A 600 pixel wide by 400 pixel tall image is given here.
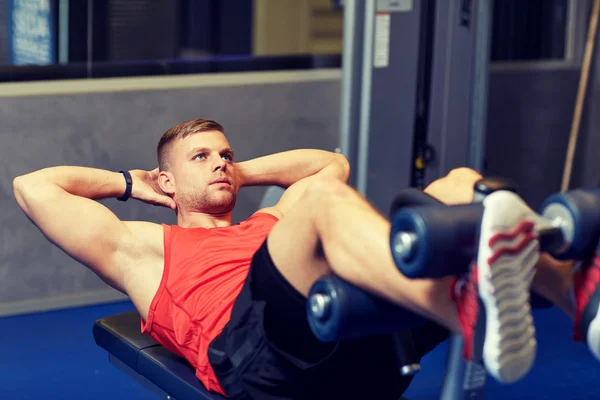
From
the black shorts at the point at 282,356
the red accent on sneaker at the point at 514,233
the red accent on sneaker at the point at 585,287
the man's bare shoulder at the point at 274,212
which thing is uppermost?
the red accent on sneaker at the point at 514,233

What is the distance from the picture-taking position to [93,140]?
363 centimetres

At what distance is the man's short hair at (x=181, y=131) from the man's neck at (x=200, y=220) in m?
0.14

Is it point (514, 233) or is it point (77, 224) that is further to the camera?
point (77, 224)

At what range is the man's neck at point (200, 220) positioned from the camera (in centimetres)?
253

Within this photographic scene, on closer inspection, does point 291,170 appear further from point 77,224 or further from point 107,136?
point 107,136

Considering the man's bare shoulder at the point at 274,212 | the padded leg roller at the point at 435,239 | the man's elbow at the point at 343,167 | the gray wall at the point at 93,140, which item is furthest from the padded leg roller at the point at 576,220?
the gray wall at the point at 93,140

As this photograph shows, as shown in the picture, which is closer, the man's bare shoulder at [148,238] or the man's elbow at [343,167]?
the man's bare shoulder at [148,238]

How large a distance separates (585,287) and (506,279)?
0.69 feet

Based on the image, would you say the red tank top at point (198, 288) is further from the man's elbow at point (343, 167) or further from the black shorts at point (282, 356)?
the man's elbow at point (343, 167)

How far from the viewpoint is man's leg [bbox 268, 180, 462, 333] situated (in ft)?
5.29

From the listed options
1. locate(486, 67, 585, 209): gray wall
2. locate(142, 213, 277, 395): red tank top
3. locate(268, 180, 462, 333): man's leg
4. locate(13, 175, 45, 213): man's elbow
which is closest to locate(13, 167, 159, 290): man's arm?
locate(13, 175, 45, 213): man's elbow

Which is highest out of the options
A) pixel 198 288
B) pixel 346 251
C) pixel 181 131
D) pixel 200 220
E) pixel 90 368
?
pixel 181 131

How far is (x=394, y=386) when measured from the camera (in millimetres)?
2123

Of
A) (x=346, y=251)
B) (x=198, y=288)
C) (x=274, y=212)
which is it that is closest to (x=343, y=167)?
(x=274, y=212)
